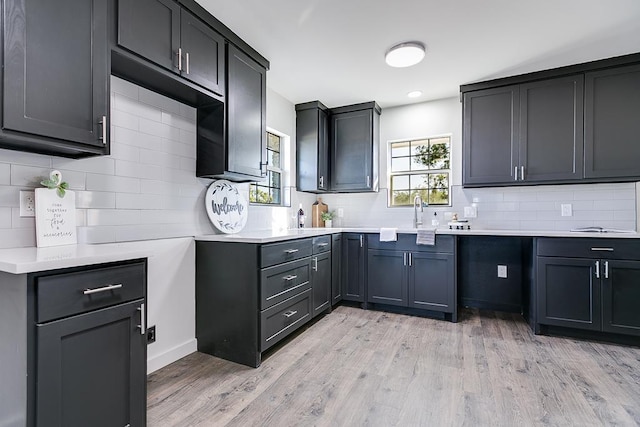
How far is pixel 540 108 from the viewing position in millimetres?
3174

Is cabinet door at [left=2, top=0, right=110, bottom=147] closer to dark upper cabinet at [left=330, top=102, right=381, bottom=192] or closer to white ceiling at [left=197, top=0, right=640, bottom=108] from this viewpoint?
white ceiling at [left=197, top=0, right=640, bottom=108]

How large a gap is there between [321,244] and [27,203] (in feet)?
7.24

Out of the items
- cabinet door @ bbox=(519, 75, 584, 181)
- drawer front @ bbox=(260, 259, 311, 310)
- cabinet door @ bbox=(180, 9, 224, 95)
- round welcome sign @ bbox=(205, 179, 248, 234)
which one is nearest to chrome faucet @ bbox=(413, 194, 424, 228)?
cabinet door @ bbox=(519, 75, 584, 181)

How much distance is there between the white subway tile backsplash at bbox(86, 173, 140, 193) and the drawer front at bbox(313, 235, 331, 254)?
1571mm

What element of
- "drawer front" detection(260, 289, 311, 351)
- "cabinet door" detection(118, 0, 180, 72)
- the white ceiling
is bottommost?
"drawer front" detection(260, 289, 311, 351)

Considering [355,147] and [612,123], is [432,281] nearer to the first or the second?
[355,147]

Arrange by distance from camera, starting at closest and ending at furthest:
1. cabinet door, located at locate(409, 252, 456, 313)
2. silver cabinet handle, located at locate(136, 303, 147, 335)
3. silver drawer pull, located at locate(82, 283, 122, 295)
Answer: silver drawer pull, located at locate(82, 283, 122, 295)
silver cabinet handle, located at locate(136, 303, 147, 335)
cabinet door, located at locate(409, 252, 456, 313)

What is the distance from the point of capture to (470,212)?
368 centimetres

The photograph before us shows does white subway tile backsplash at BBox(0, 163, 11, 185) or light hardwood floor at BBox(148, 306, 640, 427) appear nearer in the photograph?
white subway tile backsplash at BBox(0, 163, 11, 185)

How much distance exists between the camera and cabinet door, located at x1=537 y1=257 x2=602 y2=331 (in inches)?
104

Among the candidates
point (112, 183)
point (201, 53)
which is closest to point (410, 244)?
point (201, 53)

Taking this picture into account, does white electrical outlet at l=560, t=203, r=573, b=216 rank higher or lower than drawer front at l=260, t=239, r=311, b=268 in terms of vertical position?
higher

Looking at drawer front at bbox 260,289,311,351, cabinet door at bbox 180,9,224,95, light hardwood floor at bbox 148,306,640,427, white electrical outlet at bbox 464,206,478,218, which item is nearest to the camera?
light hardwood floor at bbox 148,306,640,427

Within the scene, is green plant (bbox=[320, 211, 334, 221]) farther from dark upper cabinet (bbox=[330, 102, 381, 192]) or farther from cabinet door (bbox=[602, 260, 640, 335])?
cabinet door (bbox=[602, 260, 640, 335])
